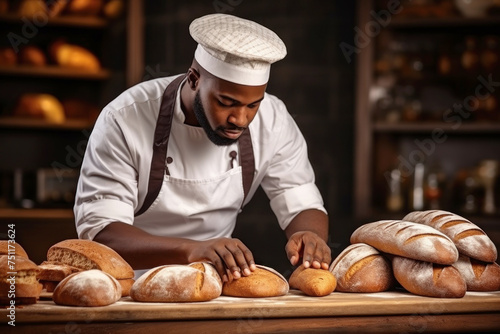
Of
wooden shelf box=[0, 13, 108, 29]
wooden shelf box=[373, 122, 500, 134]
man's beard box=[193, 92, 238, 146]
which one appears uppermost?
man's beard box=[193, 92, 238, 146]

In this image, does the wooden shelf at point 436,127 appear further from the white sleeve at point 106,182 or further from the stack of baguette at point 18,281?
the stack of baguette at point 18,281

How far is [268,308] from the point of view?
139cm

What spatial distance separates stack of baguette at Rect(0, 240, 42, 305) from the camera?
1372 mm

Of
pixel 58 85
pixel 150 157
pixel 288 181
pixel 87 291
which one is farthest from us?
pixel 58 85

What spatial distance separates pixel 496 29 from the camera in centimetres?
382

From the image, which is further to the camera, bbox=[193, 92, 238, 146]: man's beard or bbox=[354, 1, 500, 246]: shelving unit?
bbox=[354, 1, 500, 246]: shelving unit

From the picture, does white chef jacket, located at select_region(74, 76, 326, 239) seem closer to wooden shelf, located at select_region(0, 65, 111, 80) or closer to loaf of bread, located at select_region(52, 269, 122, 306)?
loaf of bread, located at select_region(52, 269, 122, 306)

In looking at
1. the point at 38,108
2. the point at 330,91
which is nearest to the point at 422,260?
the point at 330,91

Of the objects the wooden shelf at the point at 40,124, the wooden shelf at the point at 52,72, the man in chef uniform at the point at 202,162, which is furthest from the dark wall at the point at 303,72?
the man in chef uniform at the point at 202,162

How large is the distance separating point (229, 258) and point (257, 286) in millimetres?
91

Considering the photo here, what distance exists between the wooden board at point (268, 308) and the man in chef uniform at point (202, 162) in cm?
16

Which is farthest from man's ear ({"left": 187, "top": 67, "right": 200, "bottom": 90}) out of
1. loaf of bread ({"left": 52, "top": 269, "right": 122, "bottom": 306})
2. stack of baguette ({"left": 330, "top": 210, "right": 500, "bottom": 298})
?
loaf of bread ({"left": 52, "top": 269, "right": 122, "bottom": 306})

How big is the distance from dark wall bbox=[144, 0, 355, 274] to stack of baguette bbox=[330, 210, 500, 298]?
2217 mm

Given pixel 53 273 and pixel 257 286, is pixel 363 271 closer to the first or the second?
pixel 257 286
